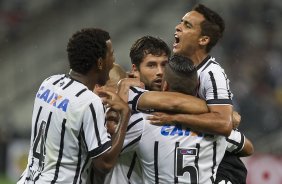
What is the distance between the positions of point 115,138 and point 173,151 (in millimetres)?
375

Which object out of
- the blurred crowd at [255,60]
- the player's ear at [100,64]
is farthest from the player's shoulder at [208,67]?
the blurred crowd at [255,60]

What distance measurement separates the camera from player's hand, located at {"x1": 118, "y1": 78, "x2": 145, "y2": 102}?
16.3 ft

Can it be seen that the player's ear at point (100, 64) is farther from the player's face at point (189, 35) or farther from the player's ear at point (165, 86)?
the player's face at point (189, 35)

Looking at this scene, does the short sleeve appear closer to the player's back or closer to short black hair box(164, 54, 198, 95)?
the player's back

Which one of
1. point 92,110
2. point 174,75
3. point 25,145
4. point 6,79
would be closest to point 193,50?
point 174,75

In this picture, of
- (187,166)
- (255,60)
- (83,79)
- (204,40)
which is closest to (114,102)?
(83,79)

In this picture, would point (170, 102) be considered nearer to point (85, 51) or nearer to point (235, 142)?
point (85, 51)

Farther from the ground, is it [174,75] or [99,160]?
[174,75]

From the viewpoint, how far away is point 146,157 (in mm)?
4887

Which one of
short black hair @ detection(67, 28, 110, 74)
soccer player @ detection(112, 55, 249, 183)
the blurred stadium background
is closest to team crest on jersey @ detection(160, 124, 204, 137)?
soccer player @ detection(112, 55, 249, 183)

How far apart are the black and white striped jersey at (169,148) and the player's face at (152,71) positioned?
17.8 inches

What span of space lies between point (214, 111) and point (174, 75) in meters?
0.35

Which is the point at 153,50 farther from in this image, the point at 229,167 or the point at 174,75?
the point at 229,167

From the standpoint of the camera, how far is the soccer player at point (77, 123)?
4703 mm
